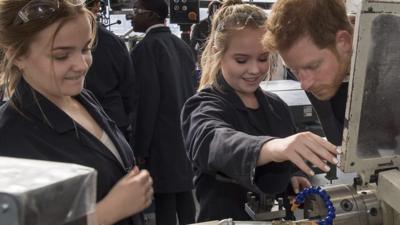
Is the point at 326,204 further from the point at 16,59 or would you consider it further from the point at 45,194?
the point at 16,59

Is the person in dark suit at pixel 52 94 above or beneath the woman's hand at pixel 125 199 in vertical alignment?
above

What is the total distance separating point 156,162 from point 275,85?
823 millimetres

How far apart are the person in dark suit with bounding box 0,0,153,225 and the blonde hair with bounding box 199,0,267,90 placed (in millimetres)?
387

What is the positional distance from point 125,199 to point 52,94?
309mm

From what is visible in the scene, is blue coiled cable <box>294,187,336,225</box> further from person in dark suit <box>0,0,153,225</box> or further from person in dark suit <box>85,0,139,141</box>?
person in dark suit <box>85,0,139,141</box>

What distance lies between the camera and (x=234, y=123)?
1171mm

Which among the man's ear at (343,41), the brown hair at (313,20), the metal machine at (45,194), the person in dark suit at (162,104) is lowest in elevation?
the person in dark suit at (162,104)

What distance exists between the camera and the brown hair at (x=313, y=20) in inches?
36.5

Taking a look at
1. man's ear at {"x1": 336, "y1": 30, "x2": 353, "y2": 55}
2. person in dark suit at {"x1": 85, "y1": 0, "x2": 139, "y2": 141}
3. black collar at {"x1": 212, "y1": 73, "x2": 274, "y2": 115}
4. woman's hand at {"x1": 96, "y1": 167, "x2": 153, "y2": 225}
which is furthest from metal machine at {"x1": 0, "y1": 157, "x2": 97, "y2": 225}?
person in dark suit at {"x1": 85, "y1": 0, "x2": 139, "y2": 141}

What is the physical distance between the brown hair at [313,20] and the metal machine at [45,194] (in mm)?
623

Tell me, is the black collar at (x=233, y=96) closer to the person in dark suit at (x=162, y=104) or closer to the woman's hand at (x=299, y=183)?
the woman's hand at (x=299, y=183)

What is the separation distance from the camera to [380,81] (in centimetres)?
77

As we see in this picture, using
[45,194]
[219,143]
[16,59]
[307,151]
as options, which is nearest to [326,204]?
[307,151]

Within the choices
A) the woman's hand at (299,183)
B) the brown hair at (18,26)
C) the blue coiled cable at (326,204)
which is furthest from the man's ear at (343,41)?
the brown hair at (18,26)
